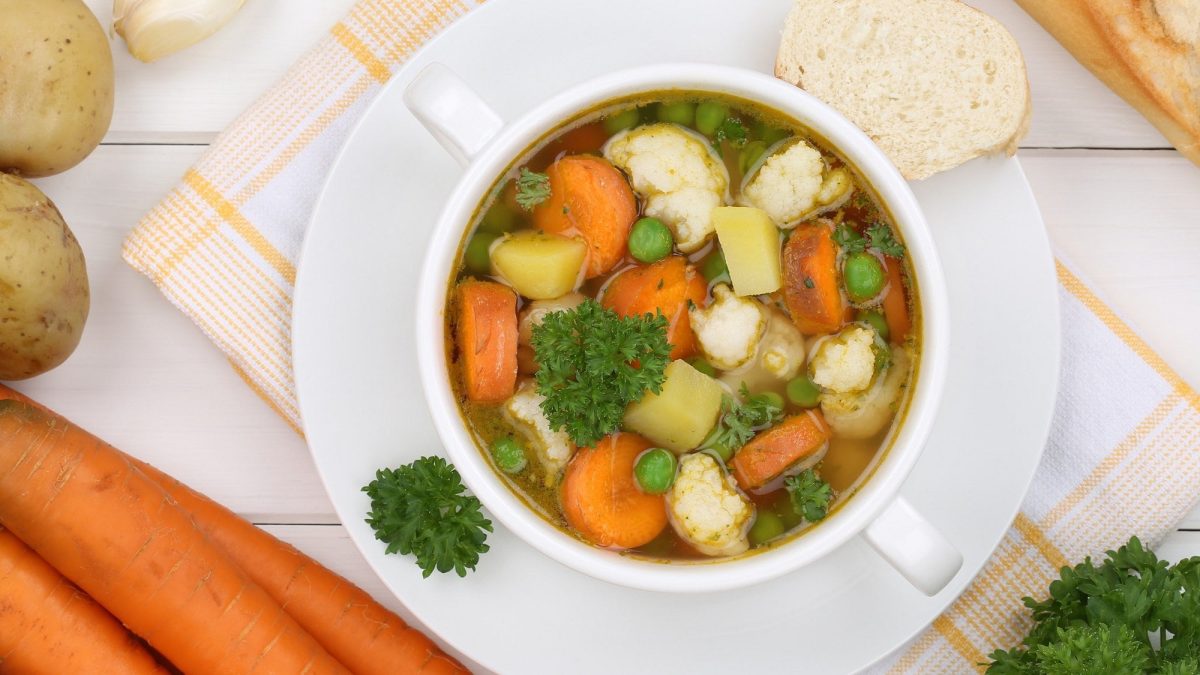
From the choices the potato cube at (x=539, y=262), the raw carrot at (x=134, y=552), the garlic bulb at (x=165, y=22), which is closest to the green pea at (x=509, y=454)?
the potato cube at (x=539, y=262)

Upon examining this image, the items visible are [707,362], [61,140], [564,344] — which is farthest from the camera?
[61,140]

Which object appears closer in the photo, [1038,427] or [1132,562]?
[1038,427]

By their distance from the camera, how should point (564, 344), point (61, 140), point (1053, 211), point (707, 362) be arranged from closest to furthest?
point (564, 344), point (707, 362), point (61, 140), point (1053, 211)

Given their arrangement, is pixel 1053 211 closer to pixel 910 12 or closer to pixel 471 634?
pixel 910 12

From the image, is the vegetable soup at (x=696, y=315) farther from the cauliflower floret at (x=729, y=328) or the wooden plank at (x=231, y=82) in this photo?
the wooden plank at (x=231, y=82)

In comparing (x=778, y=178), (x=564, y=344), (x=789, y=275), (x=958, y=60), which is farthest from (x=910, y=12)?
(x=564, y=344)


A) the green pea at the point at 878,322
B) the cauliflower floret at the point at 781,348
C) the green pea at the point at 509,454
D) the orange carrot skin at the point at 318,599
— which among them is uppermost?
the green pea at the point at 878,322

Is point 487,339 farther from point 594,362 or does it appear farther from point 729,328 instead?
point 729,328
